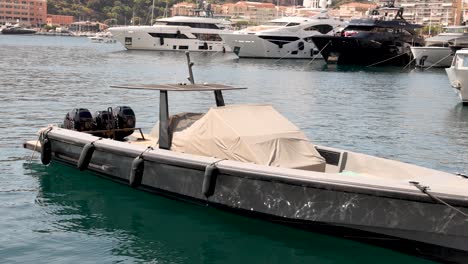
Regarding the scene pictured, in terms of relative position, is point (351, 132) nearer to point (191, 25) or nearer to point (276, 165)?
point (276, 165)

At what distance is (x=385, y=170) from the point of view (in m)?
12.5

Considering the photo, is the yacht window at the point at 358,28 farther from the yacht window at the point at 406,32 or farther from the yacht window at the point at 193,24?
the yacht window at the point at 193,24

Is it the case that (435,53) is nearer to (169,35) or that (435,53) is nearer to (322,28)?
(322,28)

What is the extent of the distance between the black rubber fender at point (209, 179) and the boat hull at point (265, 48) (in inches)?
2938

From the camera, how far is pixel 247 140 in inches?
480

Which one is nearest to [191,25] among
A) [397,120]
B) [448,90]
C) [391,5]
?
[391,5]

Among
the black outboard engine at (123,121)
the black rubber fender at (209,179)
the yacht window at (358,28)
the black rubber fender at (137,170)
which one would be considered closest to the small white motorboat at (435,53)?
the yacht window at (358,28)

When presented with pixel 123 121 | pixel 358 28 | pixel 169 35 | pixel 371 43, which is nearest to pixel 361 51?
pixel 371 43

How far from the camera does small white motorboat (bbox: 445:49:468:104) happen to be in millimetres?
34844

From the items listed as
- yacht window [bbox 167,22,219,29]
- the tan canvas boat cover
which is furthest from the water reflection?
yacht window [bbox 167,22,219,29]

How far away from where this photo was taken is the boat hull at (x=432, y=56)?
72.8m

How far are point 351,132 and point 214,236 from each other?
1458 cm

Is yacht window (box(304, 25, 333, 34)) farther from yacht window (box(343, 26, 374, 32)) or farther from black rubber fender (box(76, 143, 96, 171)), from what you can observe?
black rubber fender (box(76, 143, 96, 171))

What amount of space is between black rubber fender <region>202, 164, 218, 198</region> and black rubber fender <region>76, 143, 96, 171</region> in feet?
11.4
